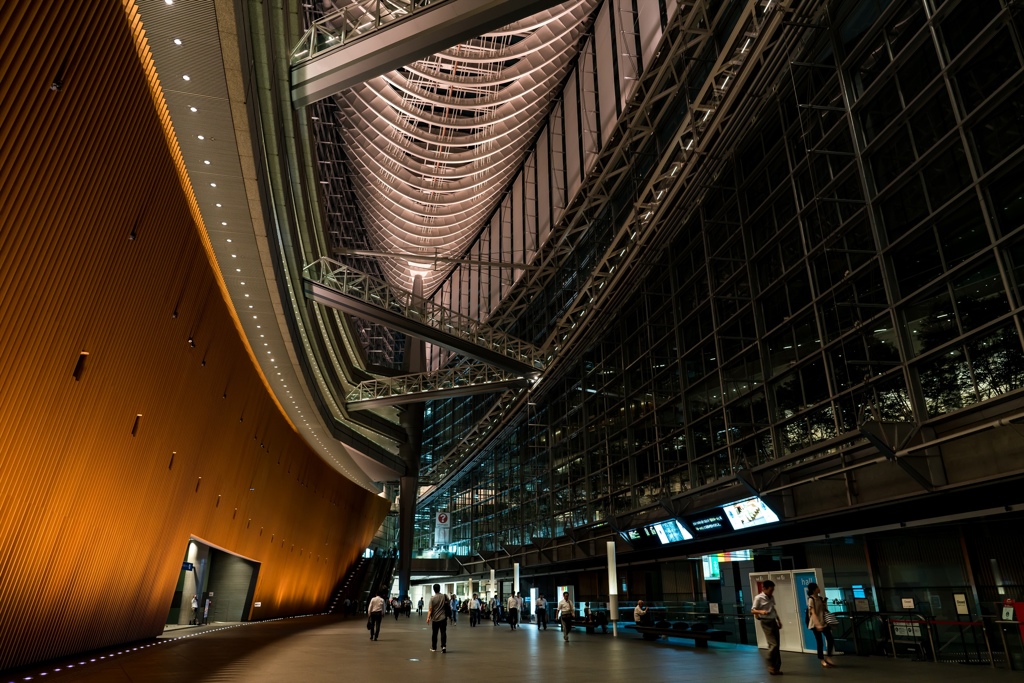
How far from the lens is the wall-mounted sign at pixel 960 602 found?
11922mm

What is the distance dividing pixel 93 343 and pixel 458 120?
30.7 meters

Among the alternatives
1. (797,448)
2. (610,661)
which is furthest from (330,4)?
(610,661)

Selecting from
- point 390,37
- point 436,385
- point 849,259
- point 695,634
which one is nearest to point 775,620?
point 695,634

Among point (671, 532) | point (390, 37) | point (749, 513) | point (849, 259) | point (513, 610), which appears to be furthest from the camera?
point (513, 610)

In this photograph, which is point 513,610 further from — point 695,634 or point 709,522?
point 695,634

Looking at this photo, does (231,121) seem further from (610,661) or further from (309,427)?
(309,427)

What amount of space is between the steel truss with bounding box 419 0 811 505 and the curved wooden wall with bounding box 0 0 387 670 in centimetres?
1270

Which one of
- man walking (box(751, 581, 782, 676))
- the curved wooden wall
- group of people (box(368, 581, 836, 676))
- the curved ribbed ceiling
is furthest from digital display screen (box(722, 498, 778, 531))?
the curved ribbed ceiling

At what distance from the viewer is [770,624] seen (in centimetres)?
986

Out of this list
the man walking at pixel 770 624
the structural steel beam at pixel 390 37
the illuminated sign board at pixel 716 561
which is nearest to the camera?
the man walking at pixel 770 624

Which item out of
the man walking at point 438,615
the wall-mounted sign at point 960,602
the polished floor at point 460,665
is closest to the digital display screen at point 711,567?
the polished floor at point 460,665

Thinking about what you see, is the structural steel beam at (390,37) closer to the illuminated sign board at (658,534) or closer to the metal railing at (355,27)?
the metal railing at (355,27)

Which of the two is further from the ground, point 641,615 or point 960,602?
point 960,602

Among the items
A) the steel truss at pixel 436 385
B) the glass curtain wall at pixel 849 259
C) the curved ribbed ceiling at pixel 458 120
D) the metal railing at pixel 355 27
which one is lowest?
the glass curtain wall at pixel 849 259
